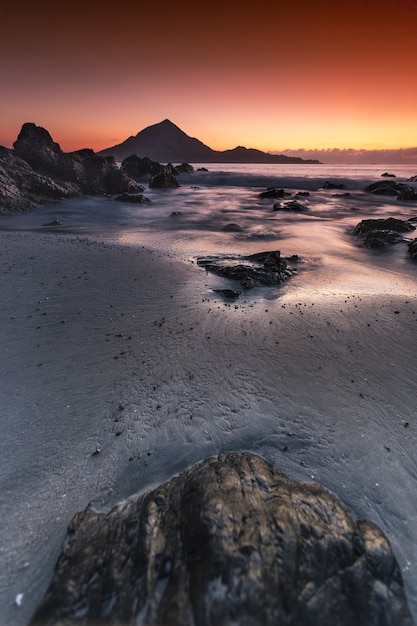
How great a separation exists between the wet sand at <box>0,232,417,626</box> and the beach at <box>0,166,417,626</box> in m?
0.02

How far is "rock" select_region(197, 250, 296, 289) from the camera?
888 cm

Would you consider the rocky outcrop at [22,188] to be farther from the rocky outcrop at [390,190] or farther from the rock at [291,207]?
the rocky outcrop at [390,190]

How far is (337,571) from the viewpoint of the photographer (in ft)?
8.00

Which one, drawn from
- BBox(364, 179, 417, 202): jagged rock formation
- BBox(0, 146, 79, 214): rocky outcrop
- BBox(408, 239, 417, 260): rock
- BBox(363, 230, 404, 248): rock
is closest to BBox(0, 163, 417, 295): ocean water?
BBox(408, 239, 417, 260): rock

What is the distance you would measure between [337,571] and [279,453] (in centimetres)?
151

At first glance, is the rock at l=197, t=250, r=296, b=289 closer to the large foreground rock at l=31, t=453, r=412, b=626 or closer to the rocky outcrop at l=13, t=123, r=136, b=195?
the large foreground rock at l=31, t=453, r=412, b=626

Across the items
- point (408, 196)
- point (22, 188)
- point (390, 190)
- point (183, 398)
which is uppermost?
point (22, 188)

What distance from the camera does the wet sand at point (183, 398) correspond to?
11.1ft

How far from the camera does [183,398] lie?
4.75 m

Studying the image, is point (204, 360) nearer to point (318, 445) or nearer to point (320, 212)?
point (318, 445)

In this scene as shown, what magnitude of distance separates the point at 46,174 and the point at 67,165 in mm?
2448

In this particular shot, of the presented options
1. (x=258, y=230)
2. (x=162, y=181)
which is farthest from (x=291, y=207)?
(x=162, y=181)

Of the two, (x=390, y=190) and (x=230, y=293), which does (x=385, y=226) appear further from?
(x=390, y=190)

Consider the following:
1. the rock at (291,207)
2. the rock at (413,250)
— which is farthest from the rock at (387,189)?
the rock at (413,250)
